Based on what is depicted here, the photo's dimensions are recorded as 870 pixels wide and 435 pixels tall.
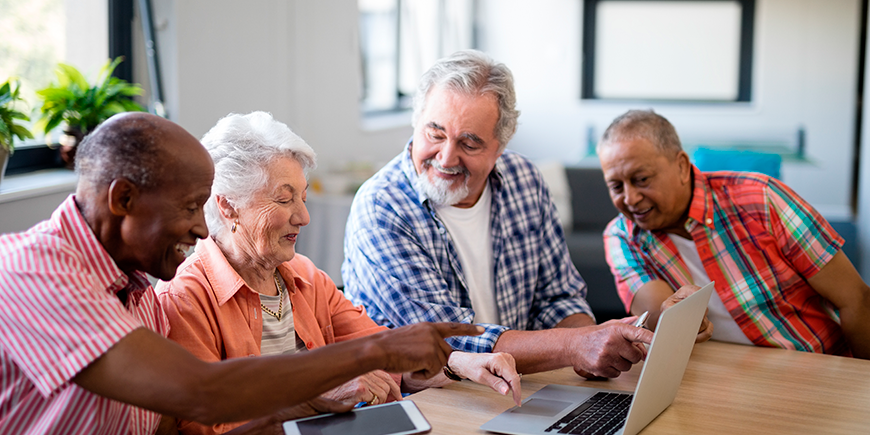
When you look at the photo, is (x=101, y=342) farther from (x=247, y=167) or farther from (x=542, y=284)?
(x=542, y=284)

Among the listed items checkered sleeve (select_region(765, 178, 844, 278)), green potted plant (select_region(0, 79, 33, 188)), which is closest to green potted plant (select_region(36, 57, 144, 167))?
green potted plant (select_region(0, 79, 33, 188))

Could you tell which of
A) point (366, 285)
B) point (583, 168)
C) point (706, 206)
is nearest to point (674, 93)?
point (583, 168)

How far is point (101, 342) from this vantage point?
92 centimetres

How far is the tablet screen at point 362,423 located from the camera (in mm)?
1181

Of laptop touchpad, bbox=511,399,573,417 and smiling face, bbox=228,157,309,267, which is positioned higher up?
smiling face, bbox=228,157,309,267

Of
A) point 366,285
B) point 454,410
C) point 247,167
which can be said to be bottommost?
point 454,410

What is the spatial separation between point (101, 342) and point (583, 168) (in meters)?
4.04

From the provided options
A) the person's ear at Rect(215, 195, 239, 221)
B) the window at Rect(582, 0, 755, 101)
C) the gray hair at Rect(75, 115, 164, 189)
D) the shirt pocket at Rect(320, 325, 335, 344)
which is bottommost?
the shirt pocket at Rect(320, 325, 335, 344)

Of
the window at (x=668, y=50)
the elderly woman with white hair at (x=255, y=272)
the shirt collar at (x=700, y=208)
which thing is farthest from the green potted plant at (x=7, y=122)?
the window at (x=668, y=50)

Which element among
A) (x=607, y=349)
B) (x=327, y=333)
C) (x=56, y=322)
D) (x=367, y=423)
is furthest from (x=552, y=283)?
(x=56, y=322)

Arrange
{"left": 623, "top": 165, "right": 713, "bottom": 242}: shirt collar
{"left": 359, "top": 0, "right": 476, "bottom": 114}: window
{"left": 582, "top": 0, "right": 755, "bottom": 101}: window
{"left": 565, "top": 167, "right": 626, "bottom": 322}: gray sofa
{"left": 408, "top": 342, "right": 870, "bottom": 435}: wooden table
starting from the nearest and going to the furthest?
{"left": 408, "top": 342, "right": 870, "bottom": 435}: wooden table
{"left": 623, "top": 165, "right": 713, "bottom": 242}: shirt collar
{"left": 565, "top": 167, "right": 626, "bottom": 322}: gray sofa
{"left": 359, "top": 0, "right": 476, "bottom": 114}: window
{"left": 582, "top": 0, "right": 755, "bottom": 101}: window

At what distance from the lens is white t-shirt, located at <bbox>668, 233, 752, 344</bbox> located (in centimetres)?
195

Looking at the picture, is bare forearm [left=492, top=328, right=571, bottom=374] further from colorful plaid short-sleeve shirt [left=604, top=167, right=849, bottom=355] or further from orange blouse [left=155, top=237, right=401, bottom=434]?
colorful plaid short-sleeve shirt [left=604, top=167, right=849, bottom=355]

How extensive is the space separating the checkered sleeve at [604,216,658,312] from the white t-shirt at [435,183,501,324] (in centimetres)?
36
